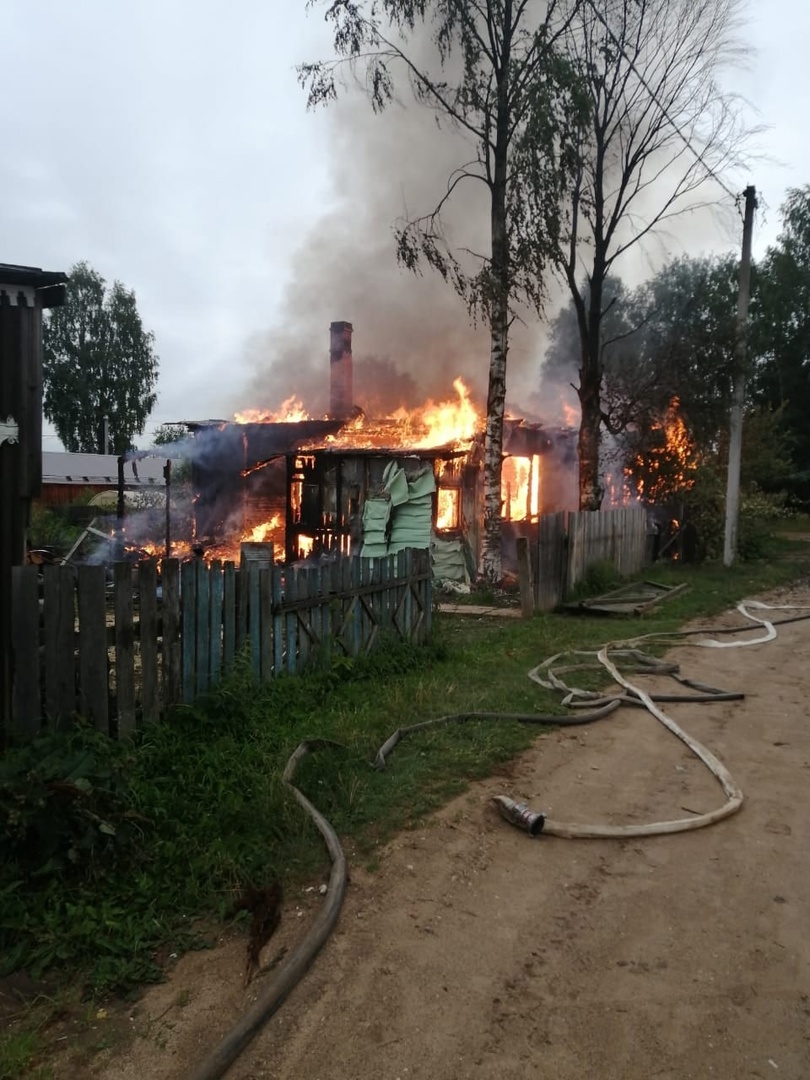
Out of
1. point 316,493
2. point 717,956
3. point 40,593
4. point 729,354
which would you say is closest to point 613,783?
point 717,956

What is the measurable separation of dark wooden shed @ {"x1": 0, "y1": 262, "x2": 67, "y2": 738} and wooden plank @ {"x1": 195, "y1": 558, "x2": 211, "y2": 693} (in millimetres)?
1208

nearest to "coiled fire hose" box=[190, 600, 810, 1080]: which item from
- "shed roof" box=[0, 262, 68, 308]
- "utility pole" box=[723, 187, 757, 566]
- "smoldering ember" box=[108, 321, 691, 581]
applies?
"shed roof" box=[0, 262, 68, 308]

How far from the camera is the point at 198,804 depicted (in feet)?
13.5

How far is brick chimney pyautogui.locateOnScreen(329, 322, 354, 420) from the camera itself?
23125 millimetres

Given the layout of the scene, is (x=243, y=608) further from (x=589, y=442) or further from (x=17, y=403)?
(x=589, y=442)

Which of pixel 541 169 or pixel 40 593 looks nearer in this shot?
pixel 40 593

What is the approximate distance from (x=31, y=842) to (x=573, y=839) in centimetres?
278

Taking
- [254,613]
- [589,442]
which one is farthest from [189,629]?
[589,442]

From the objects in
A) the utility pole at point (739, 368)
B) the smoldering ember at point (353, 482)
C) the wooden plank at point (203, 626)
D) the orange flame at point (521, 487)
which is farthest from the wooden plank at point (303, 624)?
the utility pole at point (739, 368)

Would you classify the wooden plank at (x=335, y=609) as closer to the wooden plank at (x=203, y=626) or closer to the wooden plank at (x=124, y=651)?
the wooden plank at (x=203, y=626)

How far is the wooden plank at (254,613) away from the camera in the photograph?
593cm

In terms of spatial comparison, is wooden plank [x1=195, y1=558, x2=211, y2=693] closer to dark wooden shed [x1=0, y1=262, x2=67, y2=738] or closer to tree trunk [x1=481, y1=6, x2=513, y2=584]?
dark wooden shed [x1=0, y1=262, x2=67, y2=738]

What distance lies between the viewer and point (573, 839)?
13.3 ft

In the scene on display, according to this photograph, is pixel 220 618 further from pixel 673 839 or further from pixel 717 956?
pixel 717 956
